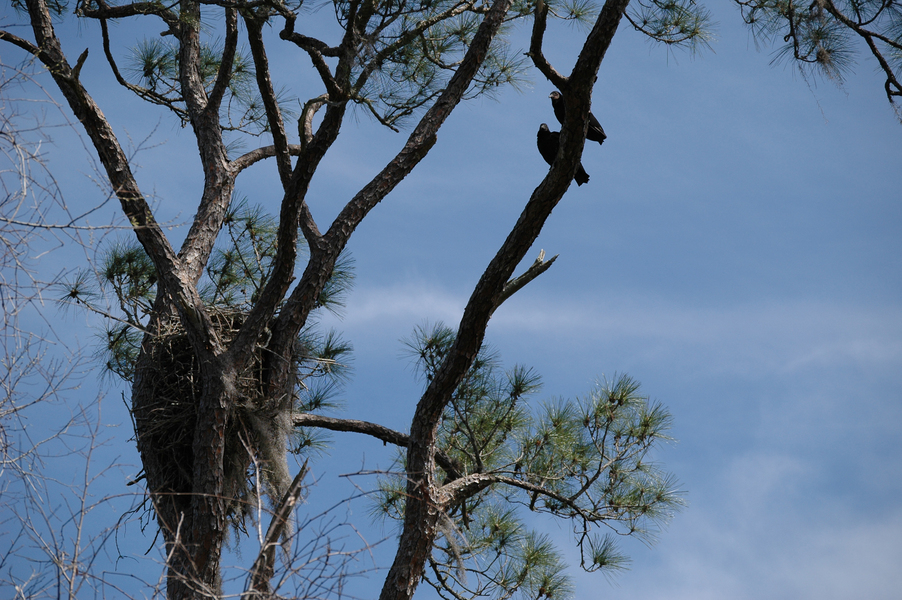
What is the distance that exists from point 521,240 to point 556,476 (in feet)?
4.25

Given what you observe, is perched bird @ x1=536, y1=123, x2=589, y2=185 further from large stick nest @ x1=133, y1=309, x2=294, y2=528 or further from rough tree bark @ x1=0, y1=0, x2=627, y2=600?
large stick nest @ x1=133, y1=309, x2=294, y2=528

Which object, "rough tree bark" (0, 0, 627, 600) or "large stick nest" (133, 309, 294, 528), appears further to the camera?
"large stick nest" (133, 309, 294, 528)

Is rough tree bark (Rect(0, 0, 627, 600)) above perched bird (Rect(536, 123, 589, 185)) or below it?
below

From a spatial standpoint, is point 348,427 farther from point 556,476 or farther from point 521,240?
point 521,240

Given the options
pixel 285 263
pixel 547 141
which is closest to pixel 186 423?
pixel 285 263

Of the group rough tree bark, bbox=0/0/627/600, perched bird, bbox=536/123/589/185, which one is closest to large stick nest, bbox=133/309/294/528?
rough tree bark, bbox=0/0/627/600

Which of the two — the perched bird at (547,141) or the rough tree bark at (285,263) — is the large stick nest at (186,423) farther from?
the perched bird at (547,141)

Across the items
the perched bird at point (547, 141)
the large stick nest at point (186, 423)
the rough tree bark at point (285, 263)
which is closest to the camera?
the rough tree bark at point (285, 263)

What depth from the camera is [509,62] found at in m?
3.97

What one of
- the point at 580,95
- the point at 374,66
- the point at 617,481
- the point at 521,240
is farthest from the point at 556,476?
the point at 374,66

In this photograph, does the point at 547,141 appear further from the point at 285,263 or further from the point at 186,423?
the point at 186,423

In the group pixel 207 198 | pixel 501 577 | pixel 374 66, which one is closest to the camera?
pixel 374 66

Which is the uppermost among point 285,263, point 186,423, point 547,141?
point 547,141

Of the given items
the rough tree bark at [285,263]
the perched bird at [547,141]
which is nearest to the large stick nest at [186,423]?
the rough tree bark at [285,263]
